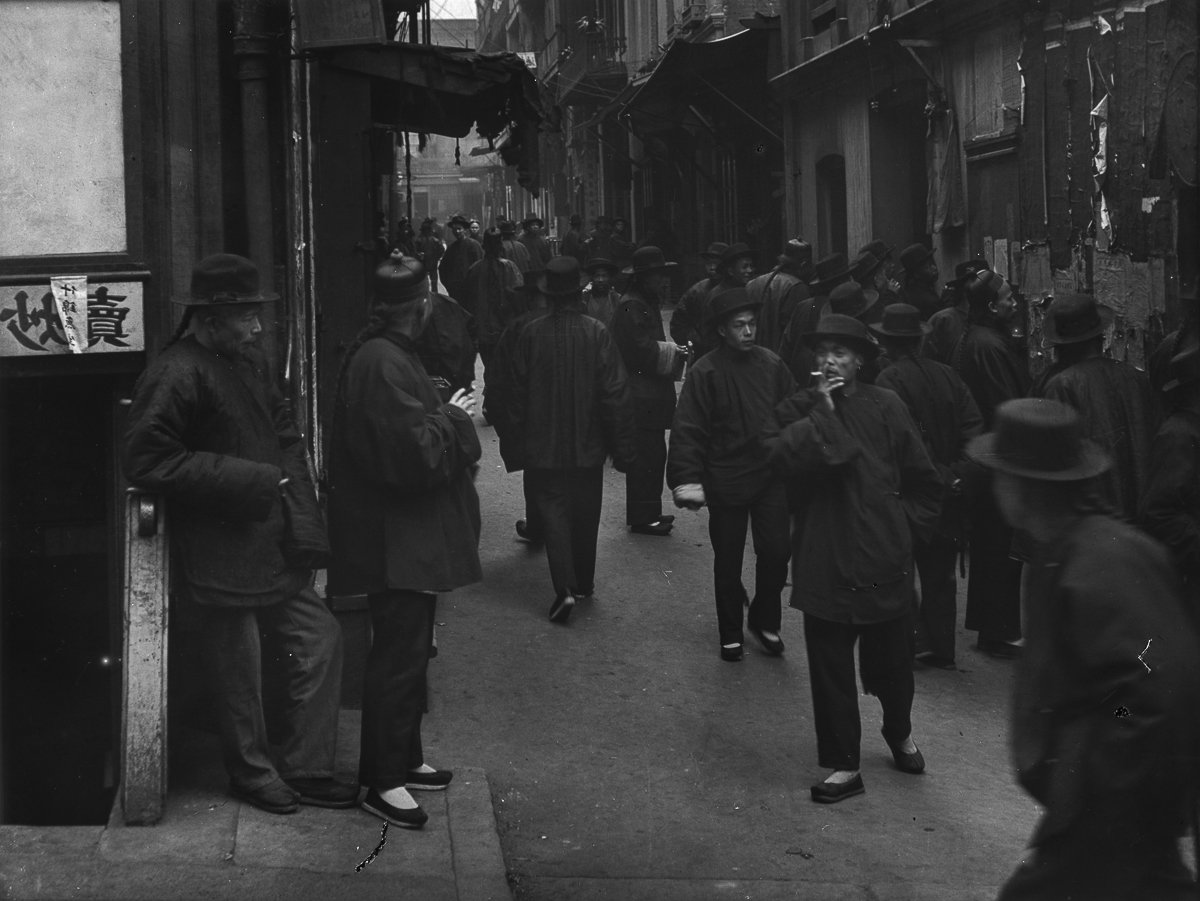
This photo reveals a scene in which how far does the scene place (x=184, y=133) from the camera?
6.00 m

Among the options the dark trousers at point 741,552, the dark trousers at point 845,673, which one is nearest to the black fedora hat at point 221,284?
the dark trousers at point 845,673

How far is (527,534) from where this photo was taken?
398 inches

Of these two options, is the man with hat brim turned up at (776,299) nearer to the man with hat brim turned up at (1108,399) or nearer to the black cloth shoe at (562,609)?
the black cloth shoe at (562,609)

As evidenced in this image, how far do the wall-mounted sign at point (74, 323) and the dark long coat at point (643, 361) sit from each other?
4735mm

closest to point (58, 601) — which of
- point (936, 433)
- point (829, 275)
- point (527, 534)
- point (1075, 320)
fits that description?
point (527, 534)

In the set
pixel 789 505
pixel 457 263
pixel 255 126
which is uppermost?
pixel 457 263

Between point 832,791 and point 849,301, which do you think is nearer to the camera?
point 832,791

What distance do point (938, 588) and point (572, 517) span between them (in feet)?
7.22

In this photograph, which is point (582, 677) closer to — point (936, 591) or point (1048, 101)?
point (936, 591)

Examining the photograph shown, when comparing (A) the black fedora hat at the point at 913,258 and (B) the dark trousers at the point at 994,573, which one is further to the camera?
(A) the black fedora hat at the point at 913,258

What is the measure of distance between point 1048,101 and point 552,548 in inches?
266

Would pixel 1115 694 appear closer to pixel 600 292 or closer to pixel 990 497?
pixel 990 497

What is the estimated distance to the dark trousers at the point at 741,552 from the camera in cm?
759

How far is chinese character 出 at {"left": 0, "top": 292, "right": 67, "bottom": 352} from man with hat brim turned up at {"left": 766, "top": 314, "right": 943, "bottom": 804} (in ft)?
9.31
